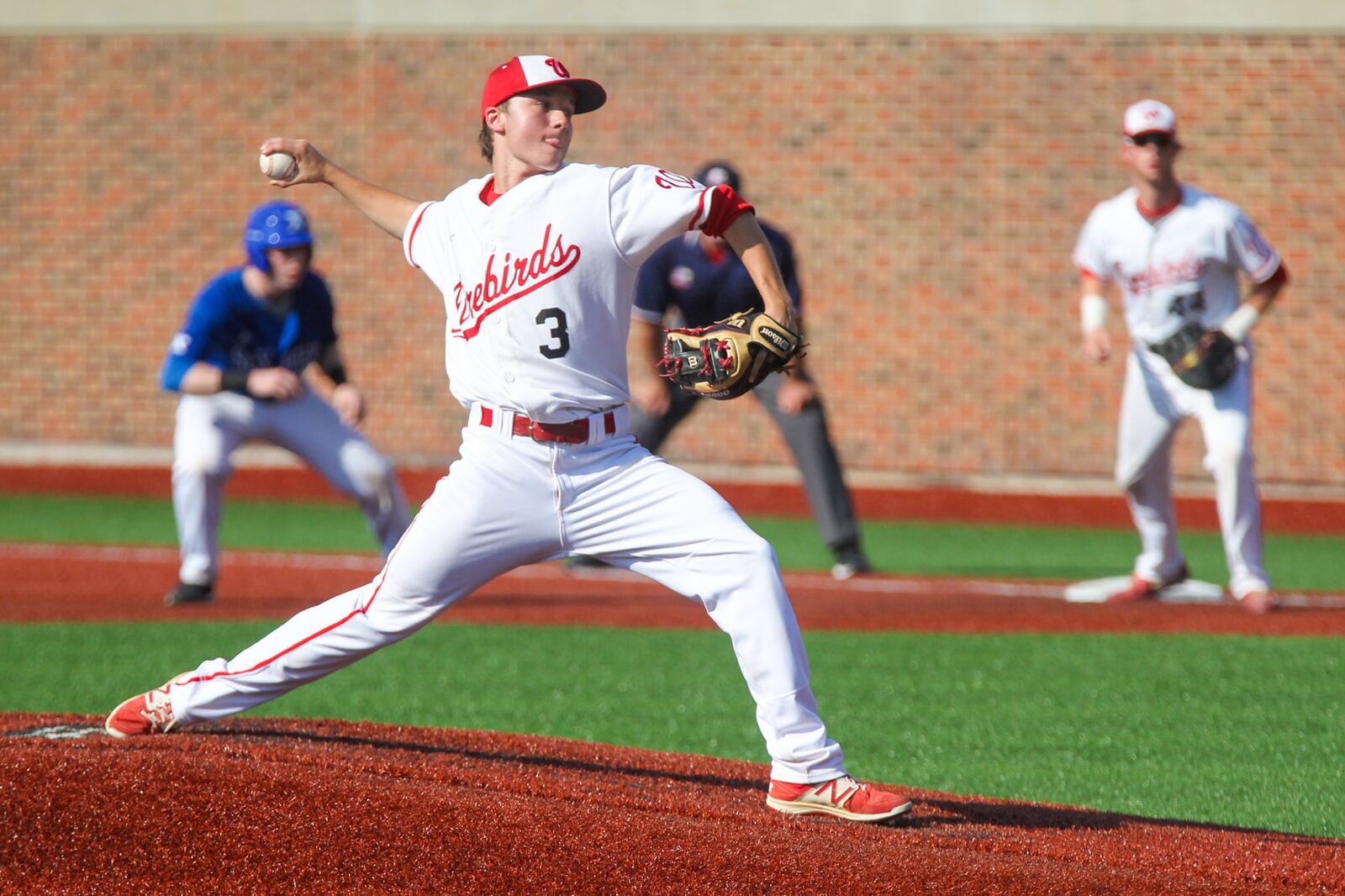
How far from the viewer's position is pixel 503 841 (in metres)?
3.81

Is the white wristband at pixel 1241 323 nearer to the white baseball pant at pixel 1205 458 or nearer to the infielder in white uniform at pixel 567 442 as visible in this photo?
the white baseball pant at pixel 1205 458

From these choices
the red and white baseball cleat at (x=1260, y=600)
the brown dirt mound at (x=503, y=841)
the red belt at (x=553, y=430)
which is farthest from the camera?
the red and white baseball cleat at (x=1260, y=600)

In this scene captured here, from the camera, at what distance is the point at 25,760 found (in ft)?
13.5

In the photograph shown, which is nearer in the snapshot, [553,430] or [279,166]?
[553,430]

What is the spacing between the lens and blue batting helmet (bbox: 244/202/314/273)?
330 inches

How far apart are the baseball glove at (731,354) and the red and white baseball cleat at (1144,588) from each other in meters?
5.60

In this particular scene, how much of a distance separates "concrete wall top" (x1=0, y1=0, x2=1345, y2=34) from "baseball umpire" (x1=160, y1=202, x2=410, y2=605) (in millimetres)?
7961

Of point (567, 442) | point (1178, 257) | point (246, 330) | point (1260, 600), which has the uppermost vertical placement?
point (1178, 257)

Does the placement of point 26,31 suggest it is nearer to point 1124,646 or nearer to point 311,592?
point 311,592

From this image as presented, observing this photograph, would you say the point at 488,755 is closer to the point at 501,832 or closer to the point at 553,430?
the point at 501,832

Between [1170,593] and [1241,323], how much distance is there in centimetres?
176

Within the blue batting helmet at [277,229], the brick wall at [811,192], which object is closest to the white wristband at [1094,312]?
the blue batting helmet at [277,229]

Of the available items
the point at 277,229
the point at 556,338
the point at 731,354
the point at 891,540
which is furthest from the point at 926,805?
the point at 891,540

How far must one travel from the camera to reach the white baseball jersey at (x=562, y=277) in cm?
415
